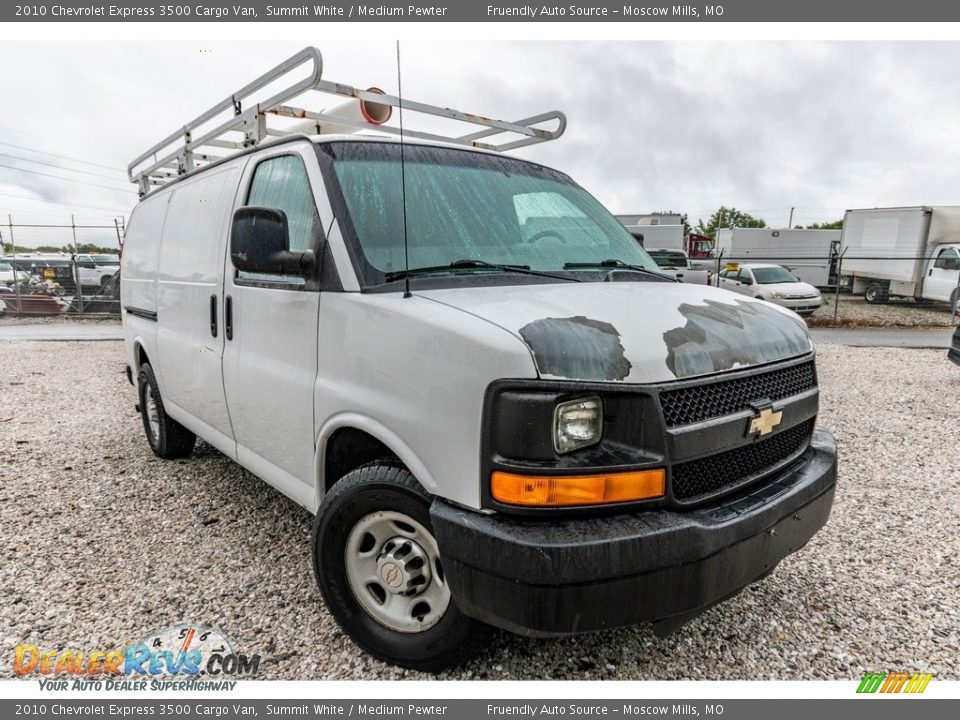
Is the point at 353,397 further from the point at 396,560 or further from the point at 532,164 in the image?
the point at 532,164

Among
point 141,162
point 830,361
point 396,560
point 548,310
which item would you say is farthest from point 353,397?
point 830,361

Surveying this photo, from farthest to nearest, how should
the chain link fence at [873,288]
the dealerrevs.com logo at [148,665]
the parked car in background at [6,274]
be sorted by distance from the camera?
the parked car in background at [6,274] < the chain link fence at [873,288] < the dealerrevs.com logo at [148,665]

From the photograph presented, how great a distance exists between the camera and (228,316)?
10.6 feet

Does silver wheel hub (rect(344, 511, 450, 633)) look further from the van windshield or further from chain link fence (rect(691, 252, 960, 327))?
chain link fence (rect(691, 252, 960, 327))

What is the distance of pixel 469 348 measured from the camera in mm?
1926

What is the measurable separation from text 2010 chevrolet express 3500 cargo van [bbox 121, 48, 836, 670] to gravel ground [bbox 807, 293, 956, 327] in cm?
1549

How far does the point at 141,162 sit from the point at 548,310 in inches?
205

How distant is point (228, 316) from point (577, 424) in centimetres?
215

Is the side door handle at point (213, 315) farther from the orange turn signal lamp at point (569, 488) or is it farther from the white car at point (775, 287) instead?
the white car at point (775, 287)

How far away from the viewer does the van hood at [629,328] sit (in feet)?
6.25

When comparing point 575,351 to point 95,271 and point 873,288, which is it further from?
point 873,288

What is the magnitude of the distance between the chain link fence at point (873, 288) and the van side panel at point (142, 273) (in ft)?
44.4

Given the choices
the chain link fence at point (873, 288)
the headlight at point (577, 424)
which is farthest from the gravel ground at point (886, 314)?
the headlight at point (577, 424)

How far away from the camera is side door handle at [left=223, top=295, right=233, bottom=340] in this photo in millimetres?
3211
